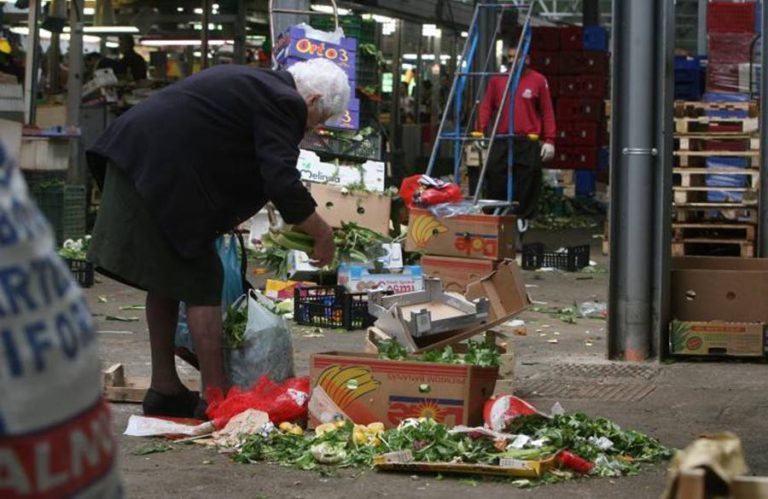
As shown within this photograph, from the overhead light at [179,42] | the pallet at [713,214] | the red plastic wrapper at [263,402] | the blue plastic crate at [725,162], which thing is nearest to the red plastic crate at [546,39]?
the overhead light at [179,42]

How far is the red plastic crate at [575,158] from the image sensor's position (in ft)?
77.7

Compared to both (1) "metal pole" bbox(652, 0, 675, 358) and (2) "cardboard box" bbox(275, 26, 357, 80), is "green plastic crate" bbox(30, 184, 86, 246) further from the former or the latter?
(1) "metal pole" bbox(652, 0, 675, 358)

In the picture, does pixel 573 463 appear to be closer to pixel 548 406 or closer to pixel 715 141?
pixel 548 406

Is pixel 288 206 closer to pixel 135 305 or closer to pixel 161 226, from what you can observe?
pixel 161 226

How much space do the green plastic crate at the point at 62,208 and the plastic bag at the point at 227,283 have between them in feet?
26.2

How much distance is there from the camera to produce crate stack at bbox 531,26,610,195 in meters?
23.8

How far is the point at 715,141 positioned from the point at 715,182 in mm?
764

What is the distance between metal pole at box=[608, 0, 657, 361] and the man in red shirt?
21.0 feet

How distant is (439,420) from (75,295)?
14.0 feet

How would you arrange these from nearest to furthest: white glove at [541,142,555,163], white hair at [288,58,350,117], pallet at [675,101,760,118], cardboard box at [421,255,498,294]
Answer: white hair at [288,58,350,117], cardboard box at [421,255,498,294], pallet at [675,101,760,118], white glove at [541,142,555,163]

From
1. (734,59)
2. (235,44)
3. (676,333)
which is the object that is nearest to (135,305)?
(676,333)

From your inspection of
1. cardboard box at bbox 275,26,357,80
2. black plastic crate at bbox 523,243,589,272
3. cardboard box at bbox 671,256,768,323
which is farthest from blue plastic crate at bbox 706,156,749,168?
cardboard box at bbox 671,256,768,323

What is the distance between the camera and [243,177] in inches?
245

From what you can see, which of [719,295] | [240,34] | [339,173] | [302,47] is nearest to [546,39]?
[240,34]
